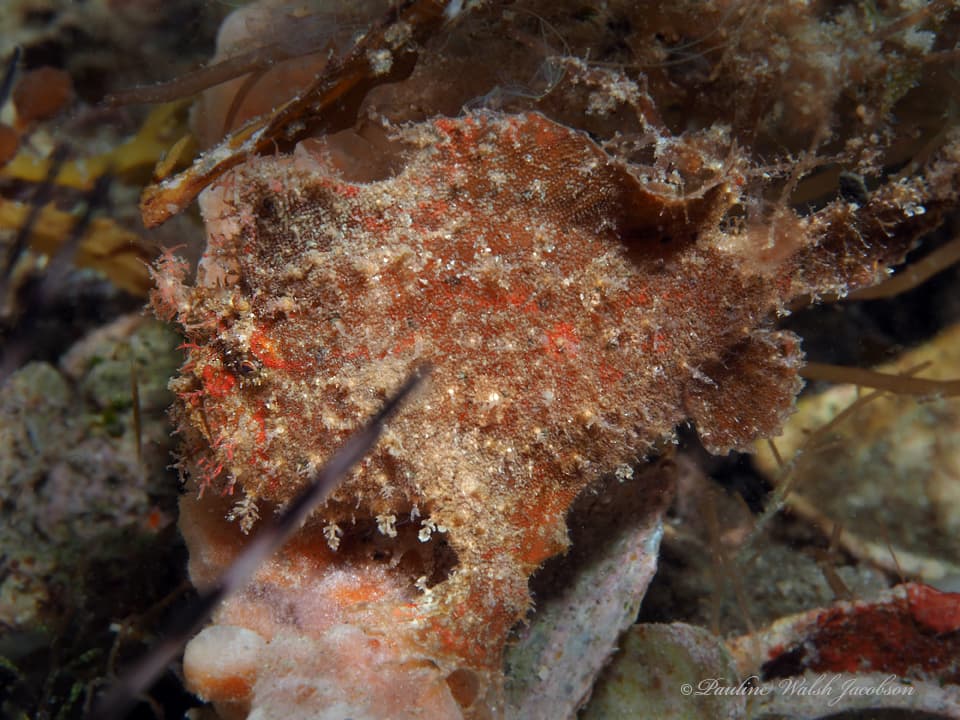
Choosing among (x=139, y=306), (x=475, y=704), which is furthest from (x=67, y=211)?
(x=475, y=704)

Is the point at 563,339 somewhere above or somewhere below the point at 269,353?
above

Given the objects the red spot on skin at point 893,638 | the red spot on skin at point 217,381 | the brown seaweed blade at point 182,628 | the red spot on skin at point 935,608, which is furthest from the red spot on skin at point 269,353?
the red spot on skin at point 935,608

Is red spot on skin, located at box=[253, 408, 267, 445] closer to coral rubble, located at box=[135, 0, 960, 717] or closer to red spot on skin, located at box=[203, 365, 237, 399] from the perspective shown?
coral rubble, located at box=[135, 0, 960, 717]

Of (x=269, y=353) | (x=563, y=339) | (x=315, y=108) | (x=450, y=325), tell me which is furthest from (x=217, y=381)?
(x=563, y=339)

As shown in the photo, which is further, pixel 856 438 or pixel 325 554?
pixel 856 438

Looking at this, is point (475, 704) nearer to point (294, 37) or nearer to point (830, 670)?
point (830, 670)

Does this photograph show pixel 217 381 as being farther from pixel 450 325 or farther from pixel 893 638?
pixel 893 638

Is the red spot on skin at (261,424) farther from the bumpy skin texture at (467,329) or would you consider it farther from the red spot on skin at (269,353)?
the red spot on skin at (269,353)
